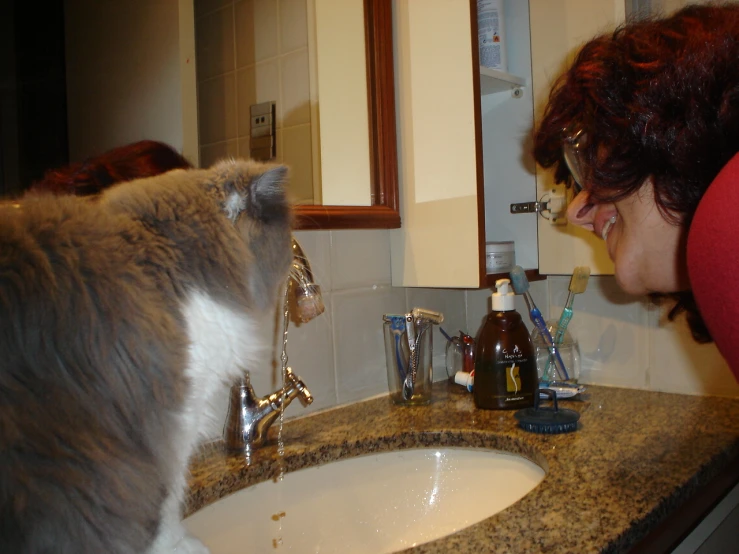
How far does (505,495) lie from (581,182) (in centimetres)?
47

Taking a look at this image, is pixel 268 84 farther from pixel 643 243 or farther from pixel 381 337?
pixel 643 243

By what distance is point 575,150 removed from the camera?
31.3 inches

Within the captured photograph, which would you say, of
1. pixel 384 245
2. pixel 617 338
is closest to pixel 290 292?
pixel 384 245

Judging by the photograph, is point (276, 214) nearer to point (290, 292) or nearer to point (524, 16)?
point (290, 292)

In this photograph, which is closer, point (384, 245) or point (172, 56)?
point (172, 56)

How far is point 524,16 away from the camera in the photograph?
1.20 metres

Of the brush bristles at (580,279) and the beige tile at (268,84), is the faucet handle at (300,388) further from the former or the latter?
the brush bristles at (580,279)

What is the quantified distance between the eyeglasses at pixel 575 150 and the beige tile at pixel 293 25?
51 centimetres

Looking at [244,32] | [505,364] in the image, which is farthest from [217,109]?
[505,364]

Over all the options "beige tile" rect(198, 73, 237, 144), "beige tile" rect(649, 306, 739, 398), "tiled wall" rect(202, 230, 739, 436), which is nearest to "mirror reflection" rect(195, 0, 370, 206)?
"beige tile" rect(198, 73, 237, 144)

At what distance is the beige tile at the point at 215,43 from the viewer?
3.00ft

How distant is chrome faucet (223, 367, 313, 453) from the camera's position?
0.87 metres

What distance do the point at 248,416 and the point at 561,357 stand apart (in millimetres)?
675

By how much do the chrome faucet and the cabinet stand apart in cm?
41
